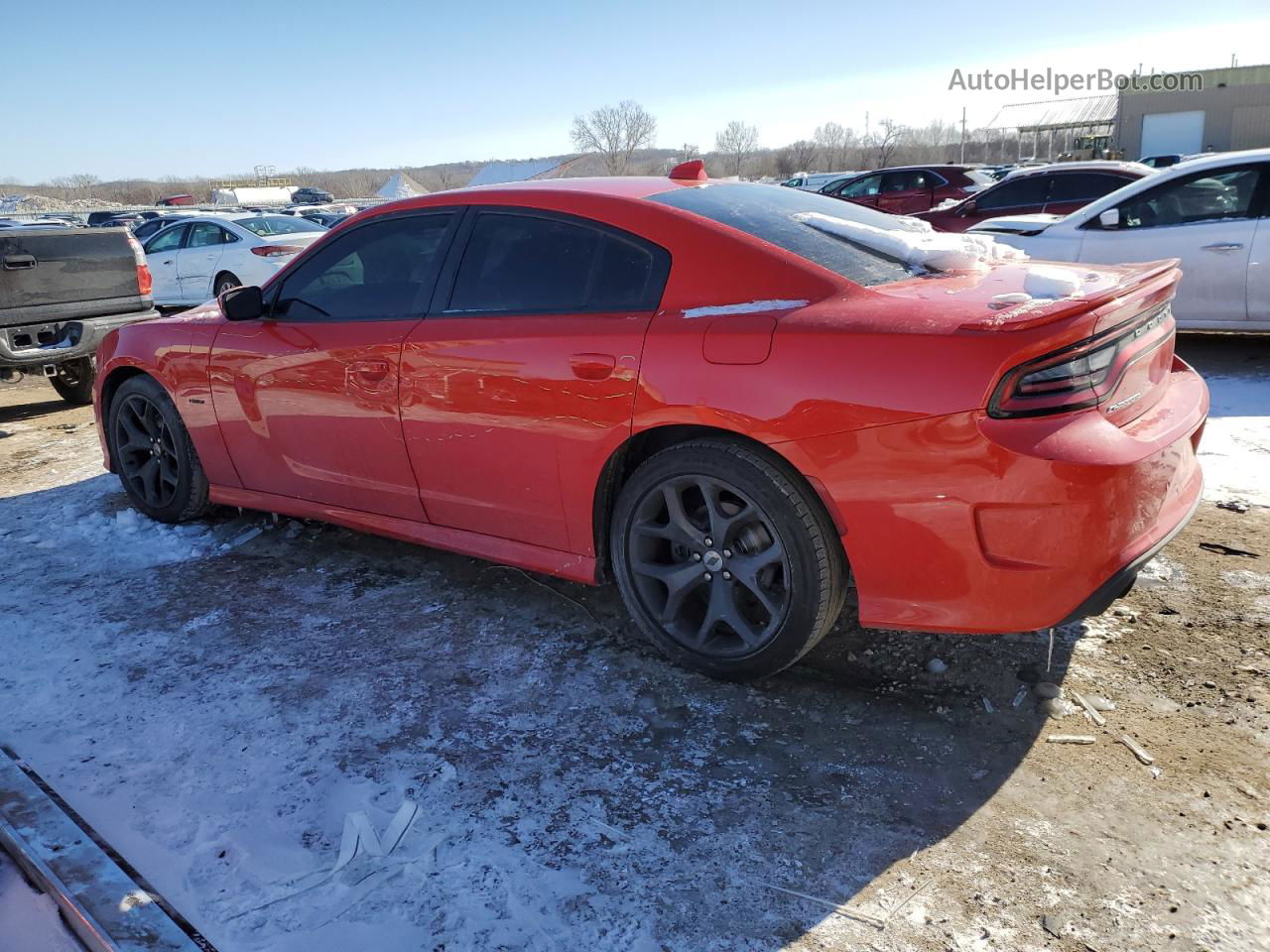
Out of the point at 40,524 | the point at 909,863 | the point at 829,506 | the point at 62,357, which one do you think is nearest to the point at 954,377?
the point at 829,506

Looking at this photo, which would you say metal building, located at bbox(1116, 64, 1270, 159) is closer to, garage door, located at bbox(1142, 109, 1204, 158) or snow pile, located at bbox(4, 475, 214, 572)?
garage door, located at bbox(1142, 109, 1204, 158)

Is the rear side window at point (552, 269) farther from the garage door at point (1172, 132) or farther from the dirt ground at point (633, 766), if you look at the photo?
the garage door at point (1172, 132)

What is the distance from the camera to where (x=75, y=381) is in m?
8.30

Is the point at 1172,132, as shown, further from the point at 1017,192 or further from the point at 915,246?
the point at 915,246

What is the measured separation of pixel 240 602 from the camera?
3.99 metres

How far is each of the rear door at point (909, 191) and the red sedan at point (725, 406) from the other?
45.2 ft

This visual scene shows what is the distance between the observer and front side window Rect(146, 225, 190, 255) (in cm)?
1335

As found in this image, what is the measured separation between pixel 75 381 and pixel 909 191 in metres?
13.4

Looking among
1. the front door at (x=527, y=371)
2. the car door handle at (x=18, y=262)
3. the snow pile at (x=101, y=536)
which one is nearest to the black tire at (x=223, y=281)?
the car door handle at (x=18, y=262)

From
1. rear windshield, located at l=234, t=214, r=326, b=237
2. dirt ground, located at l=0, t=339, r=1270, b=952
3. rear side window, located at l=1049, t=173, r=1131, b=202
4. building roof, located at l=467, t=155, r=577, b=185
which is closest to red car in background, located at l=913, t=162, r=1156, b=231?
rear side window, located at l=1049, t=173, r=1131, b=202

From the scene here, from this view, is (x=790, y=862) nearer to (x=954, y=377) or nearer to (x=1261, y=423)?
(x=954, y=377)

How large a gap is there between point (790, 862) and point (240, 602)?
8.67 feet

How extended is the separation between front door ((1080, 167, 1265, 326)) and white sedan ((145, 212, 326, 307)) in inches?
378

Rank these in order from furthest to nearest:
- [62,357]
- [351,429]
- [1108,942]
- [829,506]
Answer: [62,357] < [351,429] < [829,506] < [1108,942]
